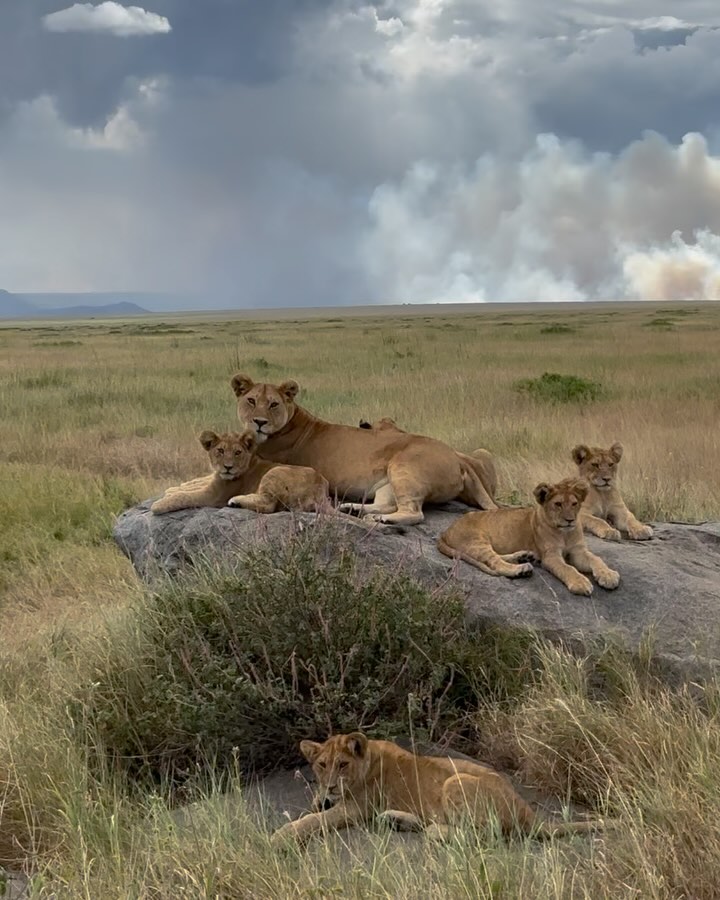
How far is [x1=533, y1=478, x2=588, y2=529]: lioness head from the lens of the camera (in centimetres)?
595

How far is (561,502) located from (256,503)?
2.12 m

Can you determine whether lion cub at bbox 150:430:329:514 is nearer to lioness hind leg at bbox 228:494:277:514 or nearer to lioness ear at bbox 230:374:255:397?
lioness hind leg at bbox 228:494:277:514

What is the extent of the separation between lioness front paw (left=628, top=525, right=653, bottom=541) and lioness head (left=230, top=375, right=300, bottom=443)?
265cm

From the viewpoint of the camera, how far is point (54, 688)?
220 inches

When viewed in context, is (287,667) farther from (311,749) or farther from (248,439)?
(248,439)

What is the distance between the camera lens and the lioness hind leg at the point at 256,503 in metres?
6.77

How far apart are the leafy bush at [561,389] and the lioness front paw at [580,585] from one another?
1482 cm

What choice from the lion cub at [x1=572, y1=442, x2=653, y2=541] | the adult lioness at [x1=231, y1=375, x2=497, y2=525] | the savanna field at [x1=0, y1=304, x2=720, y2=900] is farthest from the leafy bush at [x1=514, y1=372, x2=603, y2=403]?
the adult lioness at [x1=231, y1=375, x2=497, y2=525]

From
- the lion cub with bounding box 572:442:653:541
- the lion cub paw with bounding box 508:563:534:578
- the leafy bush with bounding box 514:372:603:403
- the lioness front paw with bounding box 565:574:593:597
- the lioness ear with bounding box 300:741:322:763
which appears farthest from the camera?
the leafy bush with bounding box 514:372:603:403

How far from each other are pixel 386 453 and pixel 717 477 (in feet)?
21.3

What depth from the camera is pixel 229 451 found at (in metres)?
6.92

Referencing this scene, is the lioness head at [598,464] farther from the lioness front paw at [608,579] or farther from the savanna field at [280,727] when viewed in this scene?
the savanna field at [280,727]

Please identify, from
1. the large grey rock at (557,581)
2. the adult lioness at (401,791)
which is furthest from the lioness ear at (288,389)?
the adult lioness at (401,791)

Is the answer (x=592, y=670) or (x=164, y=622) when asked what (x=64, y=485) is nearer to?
(x=164, y=622)
